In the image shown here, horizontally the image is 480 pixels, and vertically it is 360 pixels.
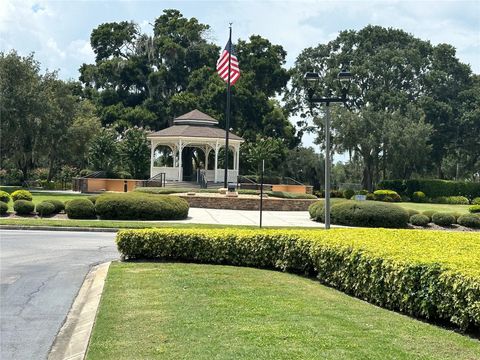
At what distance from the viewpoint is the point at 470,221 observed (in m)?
26.5

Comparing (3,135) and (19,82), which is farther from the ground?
(19,82)

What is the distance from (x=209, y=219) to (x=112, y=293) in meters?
17.6

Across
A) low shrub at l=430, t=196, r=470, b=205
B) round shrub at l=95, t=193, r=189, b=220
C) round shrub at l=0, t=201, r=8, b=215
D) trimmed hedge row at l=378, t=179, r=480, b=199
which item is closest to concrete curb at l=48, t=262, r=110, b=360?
round shrub at l=95, t=193, r=189, b=220

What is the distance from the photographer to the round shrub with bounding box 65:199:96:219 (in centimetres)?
2439

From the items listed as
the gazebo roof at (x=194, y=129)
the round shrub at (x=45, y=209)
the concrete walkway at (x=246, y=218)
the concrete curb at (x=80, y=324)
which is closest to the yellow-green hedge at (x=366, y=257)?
the concrete curb at (x=80, y=324)

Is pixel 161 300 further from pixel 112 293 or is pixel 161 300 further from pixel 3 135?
pixel 3 135

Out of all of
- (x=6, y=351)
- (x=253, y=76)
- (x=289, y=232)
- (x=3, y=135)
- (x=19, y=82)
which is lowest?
(x=6, y=351)

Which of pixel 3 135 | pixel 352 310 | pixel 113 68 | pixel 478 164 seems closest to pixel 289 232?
pixel 352 310

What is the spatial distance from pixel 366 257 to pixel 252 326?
2.57 meters

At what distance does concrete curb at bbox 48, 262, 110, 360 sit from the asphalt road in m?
0.11

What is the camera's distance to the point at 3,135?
42.2m

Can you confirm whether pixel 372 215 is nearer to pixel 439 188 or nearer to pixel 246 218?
pixel 246 218

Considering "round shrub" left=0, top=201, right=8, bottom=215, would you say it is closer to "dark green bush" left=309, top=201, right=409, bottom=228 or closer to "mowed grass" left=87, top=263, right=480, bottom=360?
"dark green bush" left=309, top=201, right=409, bottom=228

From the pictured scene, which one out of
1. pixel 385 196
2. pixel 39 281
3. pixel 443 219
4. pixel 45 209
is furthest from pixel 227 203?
pixel 39 281
